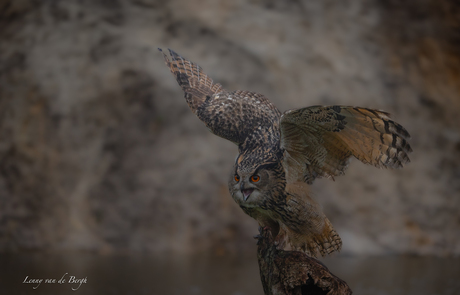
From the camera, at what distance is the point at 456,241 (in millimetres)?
3770

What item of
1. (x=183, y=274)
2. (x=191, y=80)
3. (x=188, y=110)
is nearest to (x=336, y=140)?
(x=191, y=80)

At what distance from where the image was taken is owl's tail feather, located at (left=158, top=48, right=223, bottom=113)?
6.81ft

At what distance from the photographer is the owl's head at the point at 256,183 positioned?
155 centimetres

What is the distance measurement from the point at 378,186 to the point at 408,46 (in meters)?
1.50

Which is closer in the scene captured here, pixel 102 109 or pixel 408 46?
pixel 102 109

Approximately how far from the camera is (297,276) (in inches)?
60.2

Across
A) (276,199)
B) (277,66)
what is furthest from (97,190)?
(276,199)

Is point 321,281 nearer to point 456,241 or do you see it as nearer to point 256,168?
point 256,168

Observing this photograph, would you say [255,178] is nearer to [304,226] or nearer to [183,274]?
[304,226]

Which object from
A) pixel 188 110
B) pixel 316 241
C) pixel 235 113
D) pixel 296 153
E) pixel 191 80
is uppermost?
pixel 188 110

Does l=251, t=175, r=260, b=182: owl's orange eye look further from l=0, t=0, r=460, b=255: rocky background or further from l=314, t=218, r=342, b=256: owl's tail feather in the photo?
l=0, t=0, r=460, b=255: rocky background

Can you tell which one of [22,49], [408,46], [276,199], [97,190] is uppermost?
[408,46]

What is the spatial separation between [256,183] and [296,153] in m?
0.20

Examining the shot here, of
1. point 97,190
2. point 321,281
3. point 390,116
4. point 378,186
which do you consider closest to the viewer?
point 390,116
